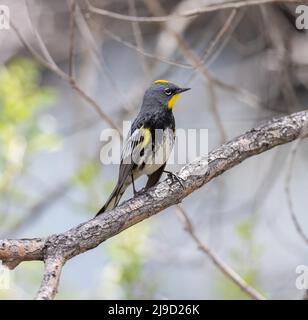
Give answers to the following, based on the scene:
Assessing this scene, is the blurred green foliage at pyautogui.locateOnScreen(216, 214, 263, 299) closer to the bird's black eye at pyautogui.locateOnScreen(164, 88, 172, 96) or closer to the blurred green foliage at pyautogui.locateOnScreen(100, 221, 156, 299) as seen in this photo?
the blurred green foliage at pyautogui.locateOnScreen(100, 221, 156, 299)

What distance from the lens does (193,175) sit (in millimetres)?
3701

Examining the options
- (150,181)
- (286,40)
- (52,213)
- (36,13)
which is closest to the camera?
(150,181)

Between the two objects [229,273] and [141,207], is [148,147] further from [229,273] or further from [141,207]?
[229,273]

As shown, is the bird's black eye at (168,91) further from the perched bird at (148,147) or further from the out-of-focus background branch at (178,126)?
the out-of-focus background branch at (178,126)

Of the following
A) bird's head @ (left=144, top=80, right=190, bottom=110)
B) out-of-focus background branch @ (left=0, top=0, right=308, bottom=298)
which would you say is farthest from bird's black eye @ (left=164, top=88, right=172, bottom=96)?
out-of-focus background branch @ (left=0, top=0, right=308, bottom=298)

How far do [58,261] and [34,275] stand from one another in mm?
2202

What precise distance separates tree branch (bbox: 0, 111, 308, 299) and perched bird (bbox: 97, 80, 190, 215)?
0.40m

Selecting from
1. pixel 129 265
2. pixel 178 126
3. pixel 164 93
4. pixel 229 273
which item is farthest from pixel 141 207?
pixel 178 126

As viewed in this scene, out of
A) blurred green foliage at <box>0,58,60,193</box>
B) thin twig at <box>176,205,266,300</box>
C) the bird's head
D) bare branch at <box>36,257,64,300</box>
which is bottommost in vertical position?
bare branch at <box>36,257,64,300</box>

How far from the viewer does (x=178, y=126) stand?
267 inches

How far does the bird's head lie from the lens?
4.36m

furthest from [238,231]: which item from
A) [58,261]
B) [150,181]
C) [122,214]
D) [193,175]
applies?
[58,261]
